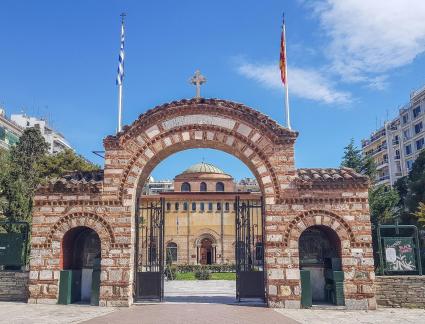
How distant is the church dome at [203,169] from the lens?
183ft

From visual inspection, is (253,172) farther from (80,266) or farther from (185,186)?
(185,186)

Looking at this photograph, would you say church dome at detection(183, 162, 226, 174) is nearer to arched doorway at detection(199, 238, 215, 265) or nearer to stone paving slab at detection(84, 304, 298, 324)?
arched doorway at detection(199, 238, 215, 265)

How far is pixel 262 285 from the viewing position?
14.7m

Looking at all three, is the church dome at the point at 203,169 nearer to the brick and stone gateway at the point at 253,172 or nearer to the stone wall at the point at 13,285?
the brick and stone gateway at the point at 253,172

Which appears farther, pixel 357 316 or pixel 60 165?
pixel 60 165

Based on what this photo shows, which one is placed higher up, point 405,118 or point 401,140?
point 405,118

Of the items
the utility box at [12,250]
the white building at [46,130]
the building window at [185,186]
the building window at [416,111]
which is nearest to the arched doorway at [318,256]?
the utility box at [12,250]

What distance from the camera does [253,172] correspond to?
49.6ft

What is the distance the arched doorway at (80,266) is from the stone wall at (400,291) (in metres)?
9.67

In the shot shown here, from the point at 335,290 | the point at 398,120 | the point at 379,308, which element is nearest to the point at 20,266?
the point at 335,290

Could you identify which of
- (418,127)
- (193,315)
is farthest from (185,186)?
(193,315)

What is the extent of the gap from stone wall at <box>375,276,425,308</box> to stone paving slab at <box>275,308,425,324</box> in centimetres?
47

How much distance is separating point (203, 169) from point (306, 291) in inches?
Result: 1688

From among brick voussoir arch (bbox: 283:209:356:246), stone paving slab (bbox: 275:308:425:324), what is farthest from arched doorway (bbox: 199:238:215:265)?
stone paving slab (bbox: 275:308:425:324)
